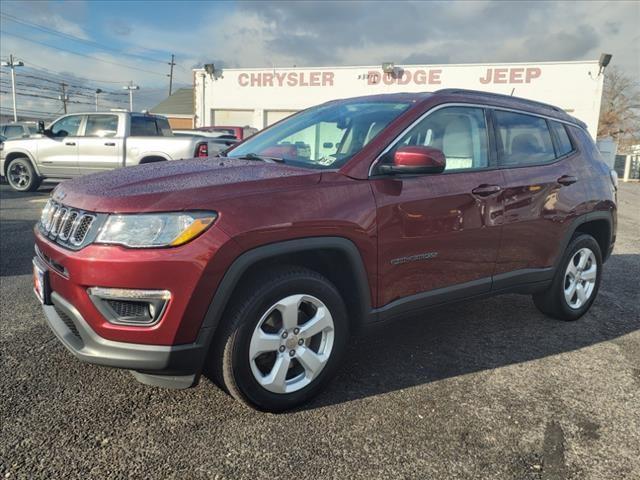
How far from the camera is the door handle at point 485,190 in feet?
10.6

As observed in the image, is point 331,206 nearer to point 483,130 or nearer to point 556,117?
point 483,130

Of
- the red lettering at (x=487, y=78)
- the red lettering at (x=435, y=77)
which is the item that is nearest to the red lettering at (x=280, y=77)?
the red lettering at (x=435, y=77)

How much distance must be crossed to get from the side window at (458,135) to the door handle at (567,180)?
2.64ft

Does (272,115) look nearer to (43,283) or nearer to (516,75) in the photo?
(516,75)

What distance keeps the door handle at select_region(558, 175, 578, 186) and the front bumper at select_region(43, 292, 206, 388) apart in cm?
297

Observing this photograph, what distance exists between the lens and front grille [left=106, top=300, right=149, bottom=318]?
2.22 metres

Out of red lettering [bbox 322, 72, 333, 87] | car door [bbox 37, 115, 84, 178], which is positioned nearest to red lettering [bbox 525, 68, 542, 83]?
red lettering [bbox 322, 72, 333, 87]

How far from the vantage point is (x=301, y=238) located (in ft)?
8.16

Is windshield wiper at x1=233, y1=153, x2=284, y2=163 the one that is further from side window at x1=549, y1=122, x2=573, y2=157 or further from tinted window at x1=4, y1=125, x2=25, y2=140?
tinted window at x1=4, y1=125, x2=25, y2=140

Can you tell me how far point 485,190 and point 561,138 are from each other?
131 cm

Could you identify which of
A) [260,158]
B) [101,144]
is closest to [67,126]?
[101,144]

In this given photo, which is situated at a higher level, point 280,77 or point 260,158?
point 280,77

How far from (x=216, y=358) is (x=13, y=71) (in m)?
52.7

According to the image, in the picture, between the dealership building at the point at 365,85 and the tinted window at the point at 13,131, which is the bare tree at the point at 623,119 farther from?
the tinted window at the point at 13,131
